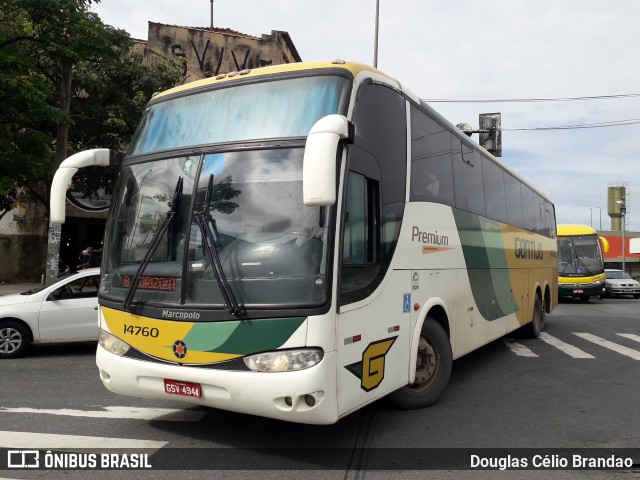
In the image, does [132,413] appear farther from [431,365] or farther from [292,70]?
[292,70]

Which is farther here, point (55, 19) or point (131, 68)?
point (131, 68)

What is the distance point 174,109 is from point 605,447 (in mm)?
4897

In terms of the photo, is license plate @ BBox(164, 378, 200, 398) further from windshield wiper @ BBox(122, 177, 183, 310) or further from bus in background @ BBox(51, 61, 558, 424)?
windshield wiper @ BBox(122, 177, 183, 310)

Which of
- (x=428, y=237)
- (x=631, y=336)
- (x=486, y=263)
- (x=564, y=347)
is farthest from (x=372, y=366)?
(x=631, y=336)

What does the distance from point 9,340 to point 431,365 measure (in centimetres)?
670

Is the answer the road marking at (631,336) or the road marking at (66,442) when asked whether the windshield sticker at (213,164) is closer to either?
the road marking at (66,442)

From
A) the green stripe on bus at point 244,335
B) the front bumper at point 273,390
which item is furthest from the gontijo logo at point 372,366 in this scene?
the green stripe on bus at point 244,335

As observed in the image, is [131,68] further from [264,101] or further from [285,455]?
[285,455]

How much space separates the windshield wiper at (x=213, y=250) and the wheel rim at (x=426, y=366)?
8.68ft

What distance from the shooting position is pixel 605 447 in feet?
16.2

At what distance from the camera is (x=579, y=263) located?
78.9ft

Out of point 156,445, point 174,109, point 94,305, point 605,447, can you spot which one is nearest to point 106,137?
point 94,305

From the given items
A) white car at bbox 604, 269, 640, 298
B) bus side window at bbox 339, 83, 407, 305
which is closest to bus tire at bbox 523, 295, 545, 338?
bus side window at bbox 339, 83, 407, 305

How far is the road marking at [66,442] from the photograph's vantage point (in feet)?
15.6
